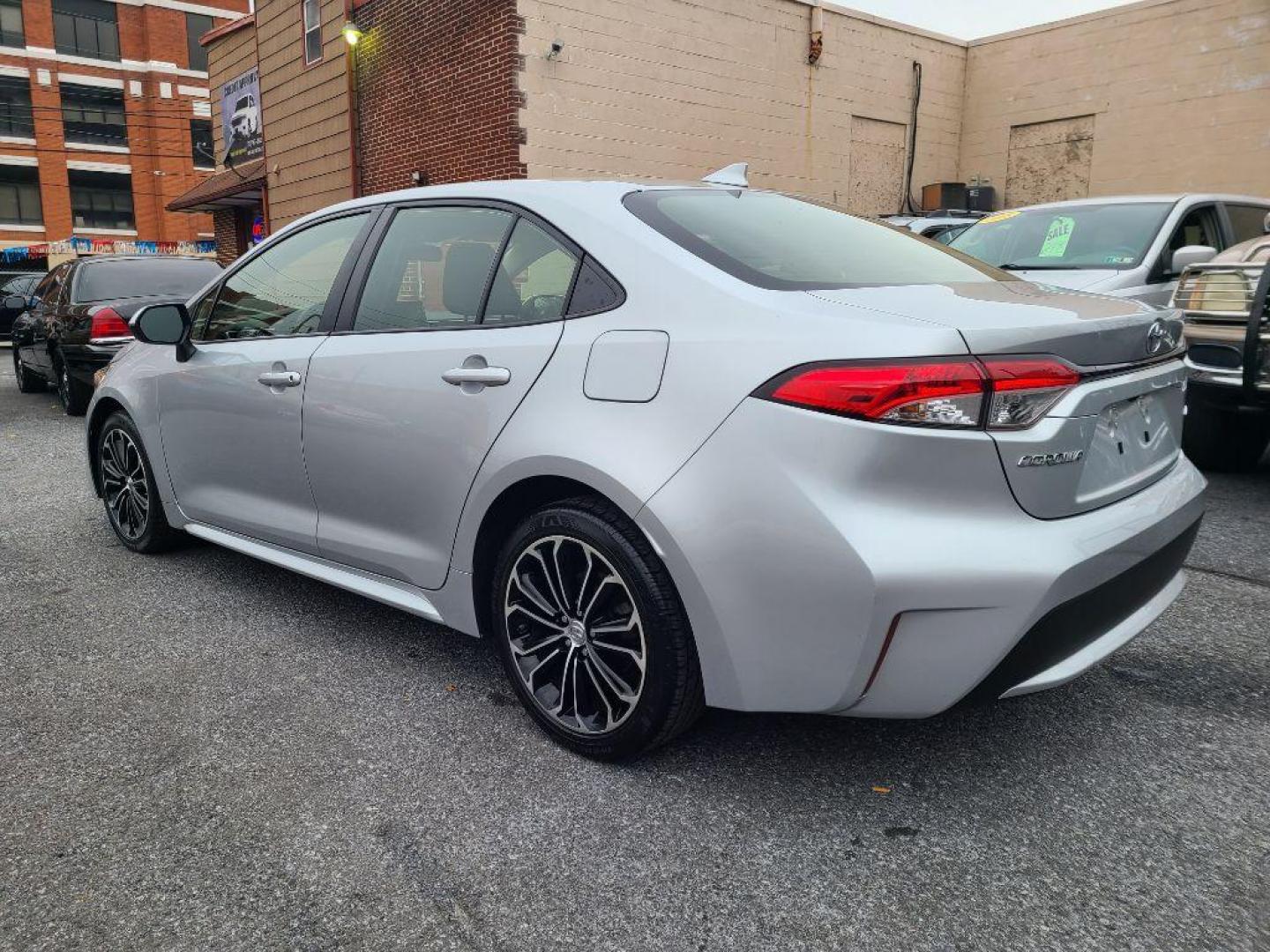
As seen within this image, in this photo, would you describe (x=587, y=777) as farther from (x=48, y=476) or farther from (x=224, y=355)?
(x=48, y=476)

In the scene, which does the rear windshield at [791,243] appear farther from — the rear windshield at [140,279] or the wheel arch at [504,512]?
the rear windshield at [140,279]

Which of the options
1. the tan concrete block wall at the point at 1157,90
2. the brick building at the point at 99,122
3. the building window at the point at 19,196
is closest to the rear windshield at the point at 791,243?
the tan concrete block wall at the point at 1157,90

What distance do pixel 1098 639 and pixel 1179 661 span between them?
122 centimetres

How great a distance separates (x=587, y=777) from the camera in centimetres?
256

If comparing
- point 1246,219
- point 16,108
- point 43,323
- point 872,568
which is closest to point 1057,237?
point 1246,219

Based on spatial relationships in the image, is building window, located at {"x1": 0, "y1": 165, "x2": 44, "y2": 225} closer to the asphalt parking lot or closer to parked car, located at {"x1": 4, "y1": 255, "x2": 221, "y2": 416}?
parked car, located at {"x1": 4, "y1": 255, "x2": 221, "y2": 416}

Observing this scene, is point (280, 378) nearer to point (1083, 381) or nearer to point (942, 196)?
point (1083, 381)

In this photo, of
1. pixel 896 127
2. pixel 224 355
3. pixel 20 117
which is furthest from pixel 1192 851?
pixel 20 117

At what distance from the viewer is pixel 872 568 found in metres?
2.02

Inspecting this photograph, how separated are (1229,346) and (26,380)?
12852 millimetres

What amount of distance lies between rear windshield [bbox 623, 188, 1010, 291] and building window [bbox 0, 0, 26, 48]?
154ft

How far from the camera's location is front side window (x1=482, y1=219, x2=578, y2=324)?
2688 mm

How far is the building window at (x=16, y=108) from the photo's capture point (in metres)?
39.1

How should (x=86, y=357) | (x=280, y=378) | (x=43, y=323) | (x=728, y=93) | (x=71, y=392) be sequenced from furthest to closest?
(x=728, y=93), (x=43, y=323), (x=71, y=392), (x=86, y=357), (x=280, y=378)
